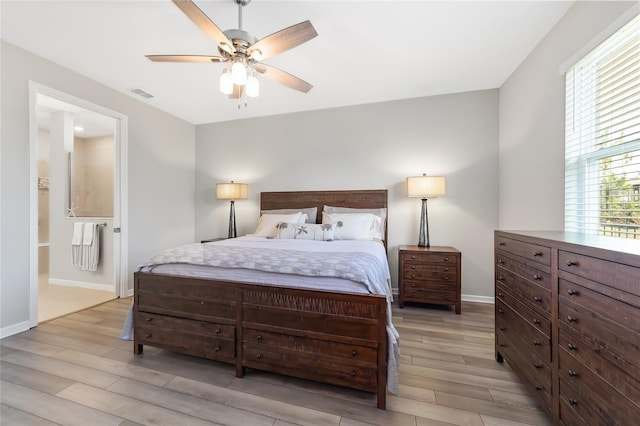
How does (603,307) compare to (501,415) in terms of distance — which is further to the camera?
(501,415)

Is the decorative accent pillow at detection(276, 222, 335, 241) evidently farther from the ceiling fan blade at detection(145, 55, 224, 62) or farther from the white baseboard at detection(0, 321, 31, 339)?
the white baseboard at detection(0, 321, 31, 339)

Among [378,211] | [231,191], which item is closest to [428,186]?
[378,211]

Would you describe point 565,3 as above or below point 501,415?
above

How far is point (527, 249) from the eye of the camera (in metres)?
1.45

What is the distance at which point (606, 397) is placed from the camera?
0.93 metres

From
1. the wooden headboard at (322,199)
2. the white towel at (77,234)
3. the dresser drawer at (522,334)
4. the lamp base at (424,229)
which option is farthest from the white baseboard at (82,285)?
the dresser drawer at (522,334)

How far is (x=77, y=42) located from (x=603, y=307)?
404 centimetres

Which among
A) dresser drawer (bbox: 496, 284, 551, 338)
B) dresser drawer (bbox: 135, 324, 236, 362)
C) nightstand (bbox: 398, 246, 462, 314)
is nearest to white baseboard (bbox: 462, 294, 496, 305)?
nightstand (bbox: 398, 246, 462, 314)

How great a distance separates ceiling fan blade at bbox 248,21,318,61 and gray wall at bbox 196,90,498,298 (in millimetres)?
1991

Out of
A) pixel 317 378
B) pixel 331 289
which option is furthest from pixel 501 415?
pixel 331 289

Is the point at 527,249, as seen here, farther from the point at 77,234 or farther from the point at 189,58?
the point at 77,234

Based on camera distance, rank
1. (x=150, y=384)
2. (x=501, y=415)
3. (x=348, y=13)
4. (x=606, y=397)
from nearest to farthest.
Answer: (x=606, y=397) → (x=501, y=415) → (x=150, y=384) → (x=348, y=13)

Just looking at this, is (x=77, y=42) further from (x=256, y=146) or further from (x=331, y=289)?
(x=331, y=289)

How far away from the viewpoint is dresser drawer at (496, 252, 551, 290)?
4.26ft
